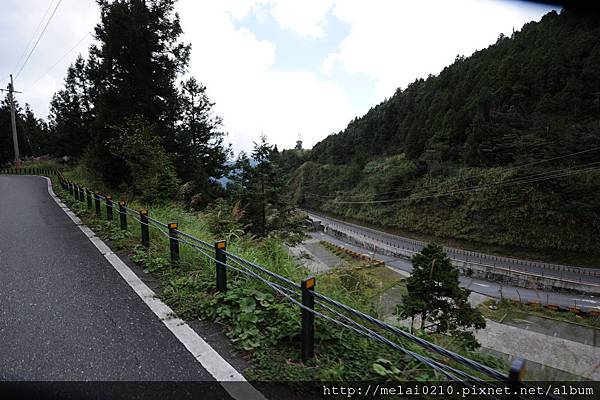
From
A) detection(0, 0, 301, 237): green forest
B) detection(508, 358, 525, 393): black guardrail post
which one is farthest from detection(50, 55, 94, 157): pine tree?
detection(508, 358, 525, 393): black guardrail post

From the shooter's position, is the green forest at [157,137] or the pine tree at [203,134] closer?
the green forest at [157,137]

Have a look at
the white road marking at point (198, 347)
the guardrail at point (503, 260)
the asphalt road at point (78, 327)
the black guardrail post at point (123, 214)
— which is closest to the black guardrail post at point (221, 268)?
the white road marking at point (198, 347)

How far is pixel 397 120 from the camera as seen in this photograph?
6575 cm

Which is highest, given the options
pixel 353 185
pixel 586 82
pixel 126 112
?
pixel 586 82

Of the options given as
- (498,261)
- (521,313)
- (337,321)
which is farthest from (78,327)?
(498,261)

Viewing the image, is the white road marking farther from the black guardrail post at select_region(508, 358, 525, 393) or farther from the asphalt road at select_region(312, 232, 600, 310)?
the asphalt road at select_region(312, 232, 600, 310)

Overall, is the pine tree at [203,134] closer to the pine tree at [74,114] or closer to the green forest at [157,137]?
the green forest at [157,137]

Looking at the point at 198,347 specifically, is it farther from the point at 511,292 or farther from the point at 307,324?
the point at 511,292

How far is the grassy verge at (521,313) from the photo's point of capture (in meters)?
18.0

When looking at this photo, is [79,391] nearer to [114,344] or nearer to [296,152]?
[114,344]

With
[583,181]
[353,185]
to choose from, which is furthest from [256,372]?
[353,185]

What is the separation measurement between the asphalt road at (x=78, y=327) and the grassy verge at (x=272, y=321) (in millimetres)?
405

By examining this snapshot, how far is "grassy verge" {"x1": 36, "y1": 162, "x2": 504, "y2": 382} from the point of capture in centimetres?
229

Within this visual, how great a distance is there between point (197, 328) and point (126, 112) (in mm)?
12911
